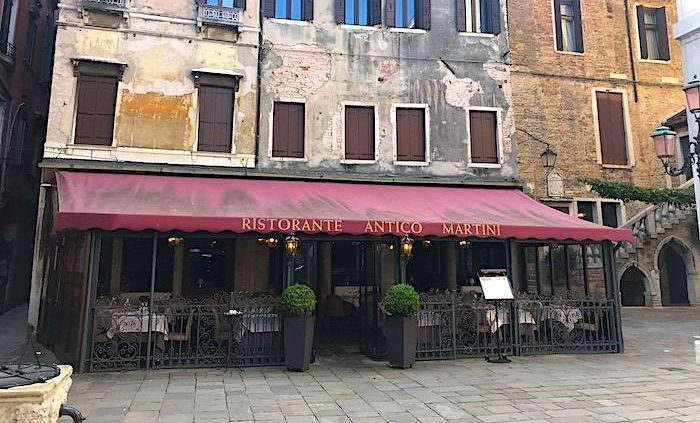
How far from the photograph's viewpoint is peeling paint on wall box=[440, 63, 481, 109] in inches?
527

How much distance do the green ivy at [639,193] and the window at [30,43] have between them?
18.3 meters

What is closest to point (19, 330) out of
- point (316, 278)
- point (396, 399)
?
point (316, 278)

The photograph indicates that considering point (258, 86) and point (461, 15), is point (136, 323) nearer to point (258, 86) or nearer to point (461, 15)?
point (258, 86)

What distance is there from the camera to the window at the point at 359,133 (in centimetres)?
1269

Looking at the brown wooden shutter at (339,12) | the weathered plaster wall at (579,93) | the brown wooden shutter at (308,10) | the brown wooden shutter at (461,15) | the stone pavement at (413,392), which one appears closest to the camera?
the stone pavement at (413,392)

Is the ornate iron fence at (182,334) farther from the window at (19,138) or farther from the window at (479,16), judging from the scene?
the window at (479,16)

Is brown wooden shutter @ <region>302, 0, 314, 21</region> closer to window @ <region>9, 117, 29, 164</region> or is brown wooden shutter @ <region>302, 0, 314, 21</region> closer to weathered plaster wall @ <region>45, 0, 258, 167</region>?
weathered plaster wall @ <region>45, 0, 258, 167</region>

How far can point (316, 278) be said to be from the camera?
522 inches

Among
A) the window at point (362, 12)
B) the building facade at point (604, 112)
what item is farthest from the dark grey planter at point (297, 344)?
the building facade at point (604, 112)

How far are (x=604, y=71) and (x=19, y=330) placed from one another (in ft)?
62.9

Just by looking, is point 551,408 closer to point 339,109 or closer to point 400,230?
point 400,230

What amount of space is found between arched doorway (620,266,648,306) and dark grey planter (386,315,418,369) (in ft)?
38.3

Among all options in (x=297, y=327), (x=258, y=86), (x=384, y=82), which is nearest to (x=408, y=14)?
(x=384, y=82)

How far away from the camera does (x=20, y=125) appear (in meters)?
15.5
